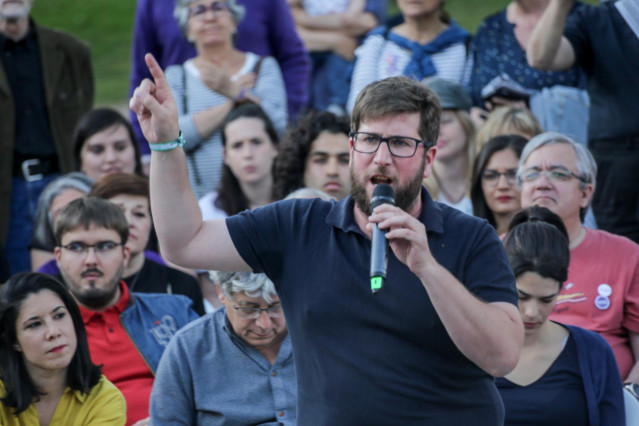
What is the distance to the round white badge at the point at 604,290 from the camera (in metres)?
4.88

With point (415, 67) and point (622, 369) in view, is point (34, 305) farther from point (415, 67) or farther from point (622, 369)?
point (415, 67)

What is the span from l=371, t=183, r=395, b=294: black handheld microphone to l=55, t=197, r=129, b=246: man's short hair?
2.61 m

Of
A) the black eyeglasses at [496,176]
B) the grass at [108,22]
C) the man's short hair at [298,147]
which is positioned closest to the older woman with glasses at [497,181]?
the black eyeglasses at [496,176]

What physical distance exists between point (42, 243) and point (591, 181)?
3181 millimetres

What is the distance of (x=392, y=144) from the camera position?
119 inches

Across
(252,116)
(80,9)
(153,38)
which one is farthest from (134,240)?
(80,9)

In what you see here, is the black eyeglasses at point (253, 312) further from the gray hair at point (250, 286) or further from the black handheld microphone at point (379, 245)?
the black handheld microphone at point (379, 245)

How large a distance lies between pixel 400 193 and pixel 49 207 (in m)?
3.70

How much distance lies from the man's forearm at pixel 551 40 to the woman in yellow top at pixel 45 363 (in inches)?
117

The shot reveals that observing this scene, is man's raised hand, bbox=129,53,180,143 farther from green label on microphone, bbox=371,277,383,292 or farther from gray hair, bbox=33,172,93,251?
gray hair, bbox=33,172,93,251

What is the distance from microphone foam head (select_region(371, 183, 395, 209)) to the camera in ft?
9.24

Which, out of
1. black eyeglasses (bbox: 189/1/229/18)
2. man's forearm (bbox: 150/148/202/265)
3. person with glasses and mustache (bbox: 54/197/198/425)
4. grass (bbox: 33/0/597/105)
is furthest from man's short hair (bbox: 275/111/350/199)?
grass (bbox: 33/0/597/105)

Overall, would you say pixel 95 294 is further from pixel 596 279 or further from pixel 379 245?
pixel 379 245

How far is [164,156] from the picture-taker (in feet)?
9.92
